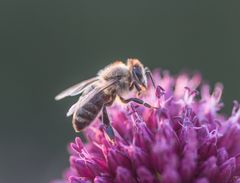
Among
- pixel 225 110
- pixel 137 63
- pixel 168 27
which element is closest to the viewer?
pixel 137 63

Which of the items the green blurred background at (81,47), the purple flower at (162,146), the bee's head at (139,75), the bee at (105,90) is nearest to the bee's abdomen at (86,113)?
the bee at (105,90)

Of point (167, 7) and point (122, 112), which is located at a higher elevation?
point (167, 7)

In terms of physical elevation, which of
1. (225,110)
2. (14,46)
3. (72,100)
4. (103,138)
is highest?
(14,46)

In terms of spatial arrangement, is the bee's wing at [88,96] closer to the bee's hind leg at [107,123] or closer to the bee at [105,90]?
the bee at [105,90]

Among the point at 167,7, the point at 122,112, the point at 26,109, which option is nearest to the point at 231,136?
the point at 122,112

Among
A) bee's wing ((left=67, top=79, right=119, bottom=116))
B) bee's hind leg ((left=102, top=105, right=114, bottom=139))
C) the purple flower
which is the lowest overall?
the purple flower

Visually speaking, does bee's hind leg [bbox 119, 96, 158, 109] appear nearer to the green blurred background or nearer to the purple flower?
the purple flower

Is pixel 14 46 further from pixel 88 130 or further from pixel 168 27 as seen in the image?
pixel 88 130

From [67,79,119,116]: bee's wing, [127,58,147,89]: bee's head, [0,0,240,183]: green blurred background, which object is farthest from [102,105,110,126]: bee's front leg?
[0,0,240,183]: green blurred background
